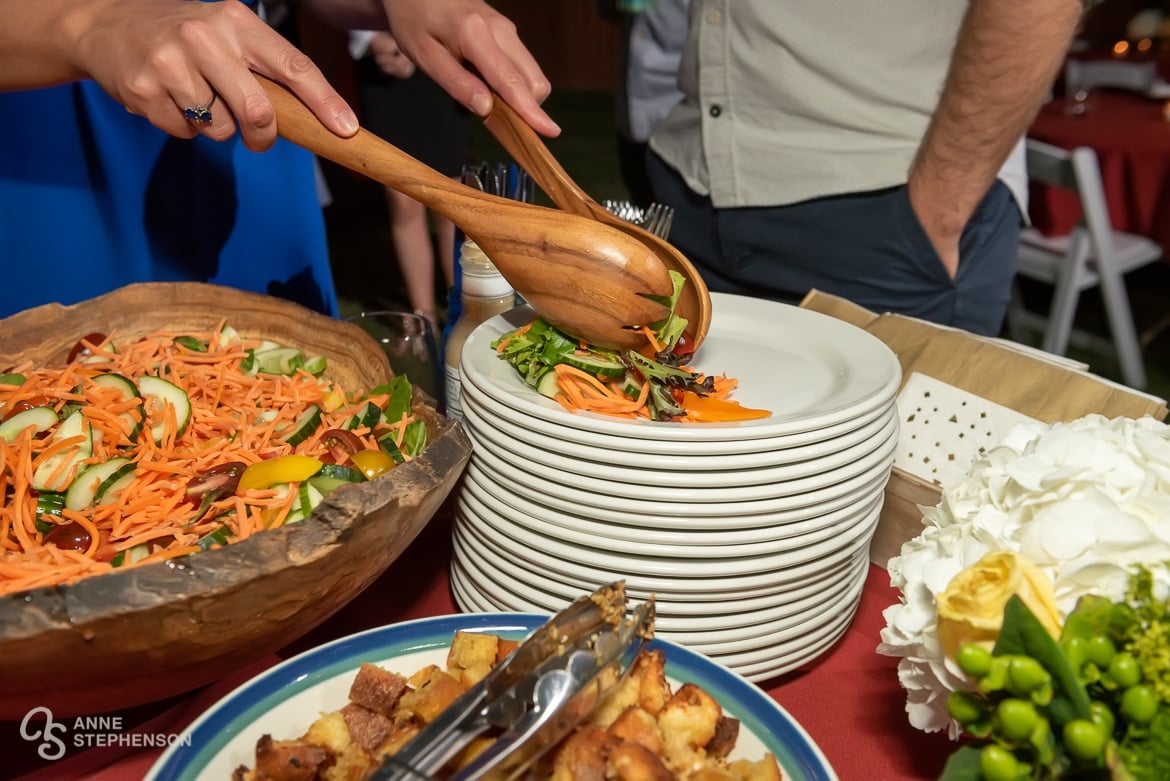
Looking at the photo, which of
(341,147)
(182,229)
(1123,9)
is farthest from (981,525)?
(1123,9)

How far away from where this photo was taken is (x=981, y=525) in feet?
2.87

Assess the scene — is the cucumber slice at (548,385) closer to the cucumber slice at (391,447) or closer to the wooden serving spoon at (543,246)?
the wooden serving spoon at (543,246)

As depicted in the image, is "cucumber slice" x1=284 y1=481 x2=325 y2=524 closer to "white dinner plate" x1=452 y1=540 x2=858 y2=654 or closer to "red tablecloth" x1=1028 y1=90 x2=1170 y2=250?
"white dinner plate" x1=452 y1=540 x2=858 y2=654

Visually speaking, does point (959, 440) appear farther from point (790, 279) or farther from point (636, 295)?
point (790, 279)

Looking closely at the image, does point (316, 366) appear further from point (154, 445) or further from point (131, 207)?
point (131, 207)

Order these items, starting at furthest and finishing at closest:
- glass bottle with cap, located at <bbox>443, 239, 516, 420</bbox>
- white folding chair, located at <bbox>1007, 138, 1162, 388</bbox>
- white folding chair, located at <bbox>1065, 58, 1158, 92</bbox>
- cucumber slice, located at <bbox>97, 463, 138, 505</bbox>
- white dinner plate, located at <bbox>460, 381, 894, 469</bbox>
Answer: white folding chair, located at <bbox>1065, 58, 1158, 92</bbox>, white folding chair, located at <bbox>1007, 138, 1162, 388</bbox>, glass bottle with cap, located at <bbox>443, 239, 516, 420</bbox>, cucumber slice, located at <bbox>97, 463, 138, 505</bbox>, white dinner plate, located at <bbox>460, 381, 894, 469</bbox>

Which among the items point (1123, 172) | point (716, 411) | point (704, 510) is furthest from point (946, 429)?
point (1123, 172)

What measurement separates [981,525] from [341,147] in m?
0.90

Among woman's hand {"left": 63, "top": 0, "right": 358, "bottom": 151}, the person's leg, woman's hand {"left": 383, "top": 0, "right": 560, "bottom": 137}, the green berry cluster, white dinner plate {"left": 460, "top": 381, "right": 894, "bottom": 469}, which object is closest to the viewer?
the green berry cluster

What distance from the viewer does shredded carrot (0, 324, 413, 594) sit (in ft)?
3.31

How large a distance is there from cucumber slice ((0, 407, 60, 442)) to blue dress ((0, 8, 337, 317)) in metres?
0.89

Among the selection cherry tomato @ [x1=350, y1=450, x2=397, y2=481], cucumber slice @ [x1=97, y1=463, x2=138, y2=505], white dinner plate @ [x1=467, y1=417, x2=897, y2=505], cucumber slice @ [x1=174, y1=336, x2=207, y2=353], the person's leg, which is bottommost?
the person's leg

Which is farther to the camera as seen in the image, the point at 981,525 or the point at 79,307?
the point at 79,307

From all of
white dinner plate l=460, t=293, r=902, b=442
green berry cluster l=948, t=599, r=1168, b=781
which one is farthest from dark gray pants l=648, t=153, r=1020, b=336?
green berry cluster l=948, t=599, r=1168, b=781
